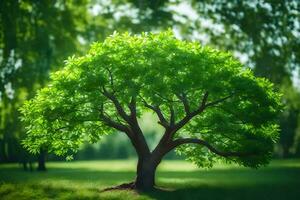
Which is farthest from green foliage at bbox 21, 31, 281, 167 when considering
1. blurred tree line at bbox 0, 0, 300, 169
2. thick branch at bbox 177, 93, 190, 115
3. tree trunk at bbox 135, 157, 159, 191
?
blurred tree line at bbox 0, 0, 300, 169

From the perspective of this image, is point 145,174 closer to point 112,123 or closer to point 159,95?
point 112,123

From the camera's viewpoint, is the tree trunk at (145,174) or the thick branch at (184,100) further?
the tree trunk at (145,174)

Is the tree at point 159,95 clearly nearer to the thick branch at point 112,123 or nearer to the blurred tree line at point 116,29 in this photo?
the thick branch at point 112,123

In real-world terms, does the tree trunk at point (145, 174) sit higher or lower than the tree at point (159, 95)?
lower

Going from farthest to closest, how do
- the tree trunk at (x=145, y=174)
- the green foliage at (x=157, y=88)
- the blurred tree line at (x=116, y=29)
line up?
the blurred tree line at (x=116, y=29), the tree trunk at (x=145, y=174), the green foliage at (x=157, y=88)

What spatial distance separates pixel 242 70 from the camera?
70.4 feet

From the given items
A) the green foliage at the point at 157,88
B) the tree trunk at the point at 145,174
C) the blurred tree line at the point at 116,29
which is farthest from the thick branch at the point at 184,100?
the blurred tree line at the point at 116,29

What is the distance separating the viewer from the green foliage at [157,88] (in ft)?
67.2

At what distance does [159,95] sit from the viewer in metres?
20.7

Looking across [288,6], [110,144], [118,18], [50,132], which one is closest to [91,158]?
[110,144]

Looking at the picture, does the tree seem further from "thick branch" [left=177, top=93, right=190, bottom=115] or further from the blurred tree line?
the blurred tree line

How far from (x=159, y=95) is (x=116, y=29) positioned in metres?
16.7

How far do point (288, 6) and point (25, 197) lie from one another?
23985 millimetres

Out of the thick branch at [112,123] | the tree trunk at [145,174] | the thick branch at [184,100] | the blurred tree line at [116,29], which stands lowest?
the tree trunk at [145,174]
